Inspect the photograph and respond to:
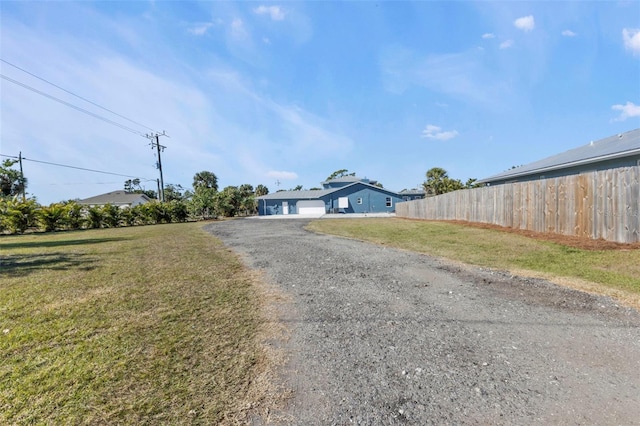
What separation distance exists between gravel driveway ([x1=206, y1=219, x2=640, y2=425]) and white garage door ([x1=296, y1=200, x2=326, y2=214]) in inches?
1461

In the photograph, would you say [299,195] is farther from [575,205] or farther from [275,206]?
[575,205]

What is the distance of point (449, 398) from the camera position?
6.70 ft

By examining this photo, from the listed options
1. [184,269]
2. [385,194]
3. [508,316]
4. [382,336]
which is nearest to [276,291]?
[382,336]

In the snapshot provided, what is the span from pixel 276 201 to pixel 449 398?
42769 millimetres

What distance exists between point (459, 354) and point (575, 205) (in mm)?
7886

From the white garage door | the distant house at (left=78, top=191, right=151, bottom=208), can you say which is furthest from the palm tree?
the white garage door

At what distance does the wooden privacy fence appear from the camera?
22.1 ft

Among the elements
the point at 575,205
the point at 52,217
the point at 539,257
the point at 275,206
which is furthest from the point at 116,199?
the point at 575,205

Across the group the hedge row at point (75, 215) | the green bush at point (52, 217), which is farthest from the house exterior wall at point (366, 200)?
the green bush at point (52, 217)

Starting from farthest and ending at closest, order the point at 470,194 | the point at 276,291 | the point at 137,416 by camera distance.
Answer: the point at 470,194, the point at 276,291, the point at 137,416

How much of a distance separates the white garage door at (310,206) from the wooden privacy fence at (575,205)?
98.2ft

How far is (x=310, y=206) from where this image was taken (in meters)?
42.8

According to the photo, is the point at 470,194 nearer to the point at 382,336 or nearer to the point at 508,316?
the point at 508,316

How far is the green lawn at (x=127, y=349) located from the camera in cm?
194
